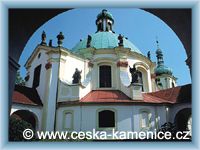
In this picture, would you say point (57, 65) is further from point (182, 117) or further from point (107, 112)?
point (182, 117)

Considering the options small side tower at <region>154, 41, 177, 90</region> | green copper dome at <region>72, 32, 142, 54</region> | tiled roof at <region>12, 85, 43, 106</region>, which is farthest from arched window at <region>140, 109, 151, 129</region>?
small side tower at <region>154, 41, 177, 90</region>

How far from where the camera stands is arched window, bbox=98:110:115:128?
17172mm

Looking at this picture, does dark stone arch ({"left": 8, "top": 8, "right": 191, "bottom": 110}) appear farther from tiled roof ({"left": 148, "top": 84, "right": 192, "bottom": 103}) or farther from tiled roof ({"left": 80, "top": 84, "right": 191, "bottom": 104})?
tiled roof ({"left": 148, "top": 84, "right": 192, "bottom": 103})

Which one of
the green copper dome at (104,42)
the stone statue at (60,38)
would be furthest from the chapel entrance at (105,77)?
the stone statue at (60,38)

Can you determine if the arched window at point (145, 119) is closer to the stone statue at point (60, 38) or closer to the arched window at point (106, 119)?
the arched window at point (106, 119)

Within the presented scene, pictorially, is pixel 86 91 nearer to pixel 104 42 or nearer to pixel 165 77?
pixel 104 42

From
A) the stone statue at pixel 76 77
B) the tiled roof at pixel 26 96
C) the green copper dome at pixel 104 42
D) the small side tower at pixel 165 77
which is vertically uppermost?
the green copper dome at pixel 104 42

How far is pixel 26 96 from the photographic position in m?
17.8

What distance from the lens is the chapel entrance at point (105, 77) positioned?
20184mm

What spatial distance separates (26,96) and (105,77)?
19.6 feet

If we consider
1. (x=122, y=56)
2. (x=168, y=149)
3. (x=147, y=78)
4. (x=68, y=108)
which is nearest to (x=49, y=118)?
(x=68, y=108)

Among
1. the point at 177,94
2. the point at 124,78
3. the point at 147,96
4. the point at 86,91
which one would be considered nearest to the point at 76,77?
the point at 86,91

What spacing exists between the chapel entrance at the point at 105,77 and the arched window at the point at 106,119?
125 inches

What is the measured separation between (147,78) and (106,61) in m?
3.96
